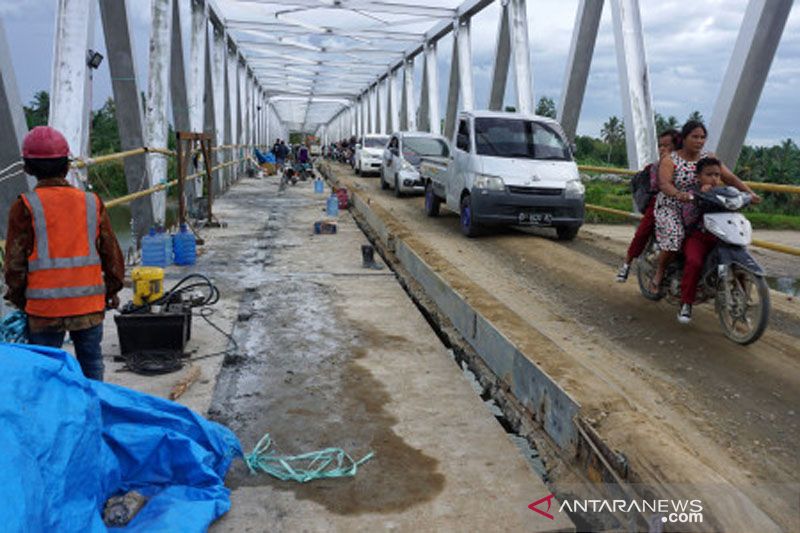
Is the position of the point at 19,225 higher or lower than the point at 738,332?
higher

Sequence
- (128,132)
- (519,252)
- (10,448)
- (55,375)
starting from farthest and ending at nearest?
(128,132), (519,252), (55,375), (10,448)

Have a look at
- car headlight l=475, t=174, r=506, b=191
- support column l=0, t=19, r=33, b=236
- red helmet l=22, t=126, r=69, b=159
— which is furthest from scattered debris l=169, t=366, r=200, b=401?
car headlight l=475, t=174, r=506, b=191

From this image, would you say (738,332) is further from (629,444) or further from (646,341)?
(629,444)

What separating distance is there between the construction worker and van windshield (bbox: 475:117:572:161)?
7.98 m

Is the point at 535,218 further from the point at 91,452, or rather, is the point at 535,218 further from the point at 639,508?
the point at 91,452

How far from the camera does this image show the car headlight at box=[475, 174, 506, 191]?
9.96m

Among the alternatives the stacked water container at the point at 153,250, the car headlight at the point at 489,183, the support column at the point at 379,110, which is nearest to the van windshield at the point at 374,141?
the support column at the point at 379,110

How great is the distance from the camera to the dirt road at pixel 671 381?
9.80 feet

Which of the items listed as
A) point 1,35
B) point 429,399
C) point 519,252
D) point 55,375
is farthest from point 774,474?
point 1,35

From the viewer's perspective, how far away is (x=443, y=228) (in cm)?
1202

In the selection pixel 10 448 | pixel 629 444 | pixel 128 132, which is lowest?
pixel 629 444

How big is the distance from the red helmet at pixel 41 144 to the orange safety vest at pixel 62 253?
18cm

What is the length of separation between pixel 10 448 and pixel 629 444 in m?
2.72

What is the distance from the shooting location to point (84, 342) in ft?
11.9
